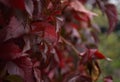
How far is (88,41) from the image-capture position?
1.70 metres

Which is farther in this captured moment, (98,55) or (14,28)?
(98,55)

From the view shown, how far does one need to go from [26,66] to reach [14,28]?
4.0 inches

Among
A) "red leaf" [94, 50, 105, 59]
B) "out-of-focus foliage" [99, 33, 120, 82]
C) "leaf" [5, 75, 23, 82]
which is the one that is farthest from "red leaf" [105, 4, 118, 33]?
"out-of-focus foliage" [99, 33, 120, 82]

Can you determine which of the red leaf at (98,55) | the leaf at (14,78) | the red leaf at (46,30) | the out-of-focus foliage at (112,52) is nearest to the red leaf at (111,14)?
the red leaf at (98,55)

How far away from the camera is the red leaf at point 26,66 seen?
854mm

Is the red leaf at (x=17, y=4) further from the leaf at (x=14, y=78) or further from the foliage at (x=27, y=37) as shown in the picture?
the leaf at (x=14, y=78)

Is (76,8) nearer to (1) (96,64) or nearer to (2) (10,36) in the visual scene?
(1) (96,64)

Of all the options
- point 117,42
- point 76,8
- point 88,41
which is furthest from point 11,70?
point 117,42

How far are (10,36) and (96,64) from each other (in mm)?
347

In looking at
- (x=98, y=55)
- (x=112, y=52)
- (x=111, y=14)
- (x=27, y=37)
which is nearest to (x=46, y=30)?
(x=27, y=37)

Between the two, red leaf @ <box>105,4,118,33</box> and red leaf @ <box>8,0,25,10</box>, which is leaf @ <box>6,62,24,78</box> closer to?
red leaf @ <box>8,0,25,10</box>

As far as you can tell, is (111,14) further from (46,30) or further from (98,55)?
(46,30)

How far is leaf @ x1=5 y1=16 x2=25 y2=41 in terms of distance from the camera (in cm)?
83

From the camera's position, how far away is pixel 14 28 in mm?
836
